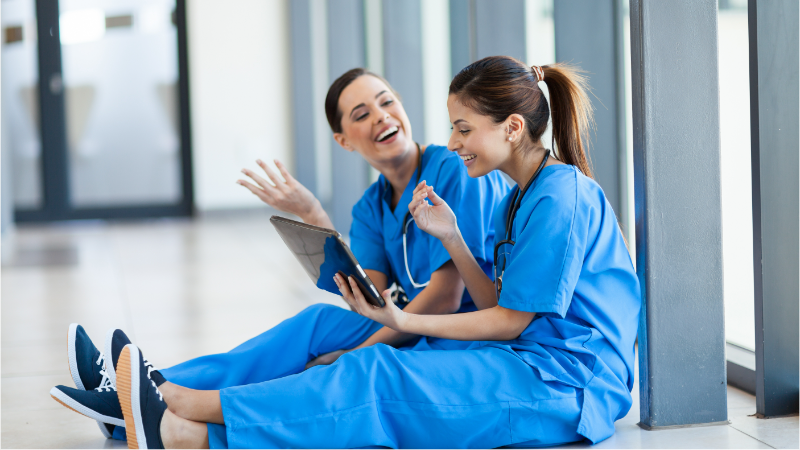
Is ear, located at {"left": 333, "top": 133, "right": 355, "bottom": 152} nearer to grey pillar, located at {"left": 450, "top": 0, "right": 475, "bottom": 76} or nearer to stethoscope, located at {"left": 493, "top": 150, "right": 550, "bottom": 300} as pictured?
stethoscope, located at {"left": 493, "top": 150, "right": 550, "bottom": 300}

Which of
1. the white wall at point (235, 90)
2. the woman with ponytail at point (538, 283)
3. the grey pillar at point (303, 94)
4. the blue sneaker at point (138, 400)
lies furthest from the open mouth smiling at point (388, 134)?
the white wall at point (235, 90)

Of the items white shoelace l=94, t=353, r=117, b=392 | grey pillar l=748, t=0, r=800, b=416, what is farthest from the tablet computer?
grey pillar l=748, t=0, r=800, b=416

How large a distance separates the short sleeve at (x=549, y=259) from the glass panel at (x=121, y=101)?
662 cm

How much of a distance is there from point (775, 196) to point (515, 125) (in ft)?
2.00

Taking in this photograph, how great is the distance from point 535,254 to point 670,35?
0.57 m

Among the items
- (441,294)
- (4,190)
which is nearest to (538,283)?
(441,294)

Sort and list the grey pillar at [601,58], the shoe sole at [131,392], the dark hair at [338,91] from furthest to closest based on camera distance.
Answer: the grey pillar at [601,58] → the dark hair at [338,91] → the shoe sole at [131,392]

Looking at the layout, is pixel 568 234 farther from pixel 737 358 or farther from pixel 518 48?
pixel 518 48

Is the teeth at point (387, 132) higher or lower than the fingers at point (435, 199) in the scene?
higher

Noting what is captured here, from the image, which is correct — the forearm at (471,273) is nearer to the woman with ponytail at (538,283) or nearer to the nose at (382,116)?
the woman with ponytail at (538,283)

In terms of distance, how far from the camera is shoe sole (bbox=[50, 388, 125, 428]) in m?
1.64

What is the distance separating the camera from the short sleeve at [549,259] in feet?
5.00

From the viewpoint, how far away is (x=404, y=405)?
1545 millimetres

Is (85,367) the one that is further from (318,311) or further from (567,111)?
(567,111)
